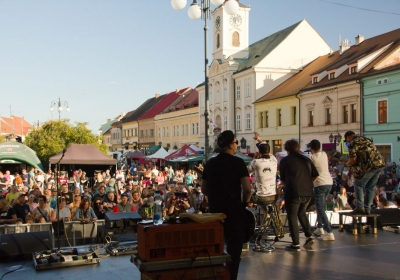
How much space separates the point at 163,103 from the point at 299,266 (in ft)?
234

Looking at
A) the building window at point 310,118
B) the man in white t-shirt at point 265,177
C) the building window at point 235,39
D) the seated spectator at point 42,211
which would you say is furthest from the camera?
the building window at point 235,39

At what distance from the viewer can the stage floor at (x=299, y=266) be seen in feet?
19.7

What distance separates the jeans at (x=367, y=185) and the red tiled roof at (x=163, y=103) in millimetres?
65752

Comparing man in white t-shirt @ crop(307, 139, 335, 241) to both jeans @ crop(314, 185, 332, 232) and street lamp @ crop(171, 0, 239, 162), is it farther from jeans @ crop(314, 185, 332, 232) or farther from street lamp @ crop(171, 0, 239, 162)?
street lamp @ crop(171, 0, 239, 162)

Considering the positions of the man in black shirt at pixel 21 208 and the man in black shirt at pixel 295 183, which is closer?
the man in black shirt at pixel 295 183

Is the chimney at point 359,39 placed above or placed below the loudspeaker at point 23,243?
above

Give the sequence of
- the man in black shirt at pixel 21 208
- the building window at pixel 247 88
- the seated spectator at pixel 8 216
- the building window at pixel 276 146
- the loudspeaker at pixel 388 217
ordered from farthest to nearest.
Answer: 1. the building window at pixel 247 88
2. the building window at pixel 276 146
3. the man in black shirt at pixel 21 208
4. the seated spectator at pixel 8 216
5. the loudspeaker at pixel 388 217

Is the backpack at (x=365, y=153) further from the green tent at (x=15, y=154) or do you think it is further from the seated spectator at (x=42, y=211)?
the green tent at (x=15, y=154)

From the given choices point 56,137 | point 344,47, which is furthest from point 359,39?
point 56,137

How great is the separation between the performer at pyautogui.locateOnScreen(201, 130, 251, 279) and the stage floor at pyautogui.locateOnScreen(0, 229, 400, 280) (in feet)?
2.59

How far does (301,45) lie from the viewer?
49.0 m

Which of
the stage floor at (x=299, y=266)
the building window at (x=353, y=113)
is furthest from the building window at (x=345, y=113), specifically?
the stage floor at (x=299, y=266)

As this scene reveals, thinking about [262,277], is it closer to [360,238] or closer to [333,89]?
[360,238]

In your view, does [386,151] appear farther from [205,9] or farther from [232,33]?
[232,33]
